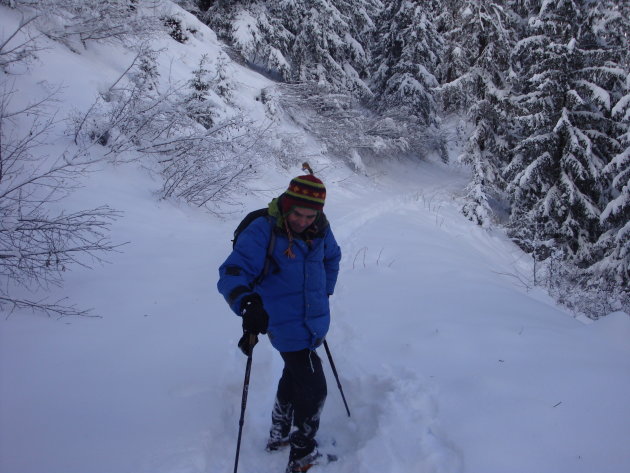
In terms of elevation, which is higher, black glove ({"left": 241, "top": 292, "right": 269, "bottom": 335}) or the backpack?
the backpack

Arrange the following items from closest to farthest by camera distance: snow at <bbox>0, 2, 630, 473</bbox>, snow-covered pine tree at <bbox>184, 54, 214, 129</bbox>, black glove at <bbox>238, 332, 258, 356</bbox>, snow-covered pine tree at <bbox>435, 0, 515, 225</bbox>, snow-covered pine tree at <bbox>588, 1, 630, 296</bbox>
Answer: black glove at <bbox>238, 332, 258, 356</bbox>, snow at <bbox>0, 2, 630, 473</bbox>, snow-covered pine tree at <bbox>184, 54, 214, 129</bbox>, snow-covered pine tree at <bbox>588, 1, 630, 296</bbox>, snow-covered pine tree at <bbox>435, 0, 515, 225</bbox>

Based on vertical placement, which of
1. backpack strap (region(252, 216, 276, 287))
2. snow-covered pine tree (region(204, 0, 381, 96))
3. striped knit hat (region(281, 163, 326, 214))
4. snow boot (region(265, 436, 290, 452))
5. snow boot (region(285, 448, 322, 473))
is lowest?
snow boot (region(265, 436, 290, 452))

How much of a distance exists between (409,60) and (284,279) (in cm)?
1978

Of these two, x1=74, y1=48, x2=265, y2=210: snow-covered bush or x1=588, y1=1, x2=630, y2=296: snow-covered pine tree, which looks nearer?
x1=74, y1=48, x2=265, y2=210: snow-covered bush

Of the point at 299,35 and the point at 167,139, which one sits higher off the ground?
the point at 299,35

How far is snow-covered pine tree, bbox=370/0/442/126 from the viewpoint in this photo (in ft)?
63.0

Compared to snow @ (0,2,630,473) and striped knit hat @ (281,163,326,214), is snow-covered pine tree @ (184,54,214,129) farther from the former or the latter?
striped knit hat @ (281,163,326,214)

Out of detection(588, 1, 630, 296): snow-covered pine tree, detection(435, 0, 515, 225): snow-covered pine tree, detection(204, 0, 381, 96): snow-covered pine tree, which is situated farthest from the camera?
detection(204, 0, 381, 96): snow-covered pine tree

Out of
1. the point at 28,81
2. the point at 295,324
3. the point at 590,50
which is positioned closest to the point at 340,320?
the point at 295,324

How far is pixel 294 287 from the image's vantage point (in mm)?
2625

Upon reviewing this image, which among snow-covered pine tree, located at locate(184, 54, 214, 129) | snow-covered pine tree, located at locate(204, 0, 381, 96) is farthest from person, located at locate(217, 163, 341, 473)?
snow-covered pine tree, located at locate(204, 0, 381, 96)

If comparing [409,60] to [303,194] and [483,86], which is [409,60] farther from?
[303,194]

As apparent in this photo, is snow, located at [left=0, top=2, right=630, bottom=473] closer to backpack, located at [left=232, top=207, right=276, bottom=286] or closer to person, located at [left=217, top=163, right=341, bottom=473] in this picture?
person, located at [left=217, top=163, right=341, bottom=473]

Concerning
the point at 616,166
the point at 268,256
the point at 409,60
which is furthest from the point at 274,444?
the point at 409,60
